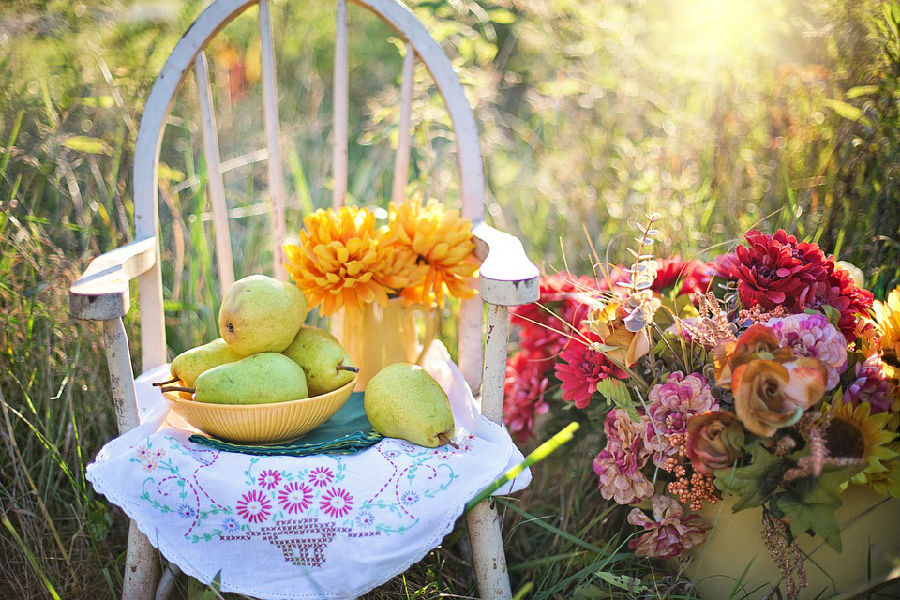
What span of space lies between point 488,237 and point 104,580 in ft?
3.29

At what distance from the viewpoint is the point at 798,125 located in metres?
1.75

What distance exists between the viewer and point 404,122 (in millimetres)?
1381

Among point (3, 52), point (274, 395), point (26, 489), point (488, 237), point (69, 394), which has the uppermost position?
point (3, 52)

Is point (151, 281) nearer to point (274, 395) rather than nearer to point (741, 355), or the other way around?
point (274, 395)

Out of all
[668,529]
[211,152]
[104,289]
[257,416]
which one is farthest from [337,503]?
[211,152]

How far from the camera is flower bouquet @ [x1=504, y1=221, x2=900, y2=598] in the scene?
938mm

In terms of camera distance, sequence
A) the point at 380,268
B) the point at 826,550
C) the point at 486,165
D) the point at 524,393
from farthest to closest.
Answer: the point at 486,165
the point at 524,393
the point at 380,268
the point at 826,550

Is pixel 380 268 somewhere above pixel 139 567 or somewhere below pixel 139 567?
above

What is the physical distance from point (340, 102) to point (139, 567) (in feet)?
2.99

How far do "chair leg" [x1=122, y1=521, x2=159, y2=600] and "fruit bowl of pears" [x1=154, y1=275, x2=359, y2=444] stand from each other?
7.4 inches

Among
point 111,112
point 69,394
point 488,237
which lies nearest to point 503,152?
point 111,112

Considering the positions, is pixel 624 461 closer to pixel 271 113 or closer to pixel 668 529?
pixel 668 529

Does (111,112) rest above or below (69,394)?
above

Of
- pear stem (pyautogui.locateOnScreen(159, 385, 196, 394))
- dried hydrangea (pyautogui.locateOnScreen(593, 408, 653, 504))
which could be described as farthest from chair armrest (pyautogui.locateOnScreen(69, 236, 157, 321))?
dried hydrangea (pyautogui.locateOnScreen(593, 408, 653, 504))
